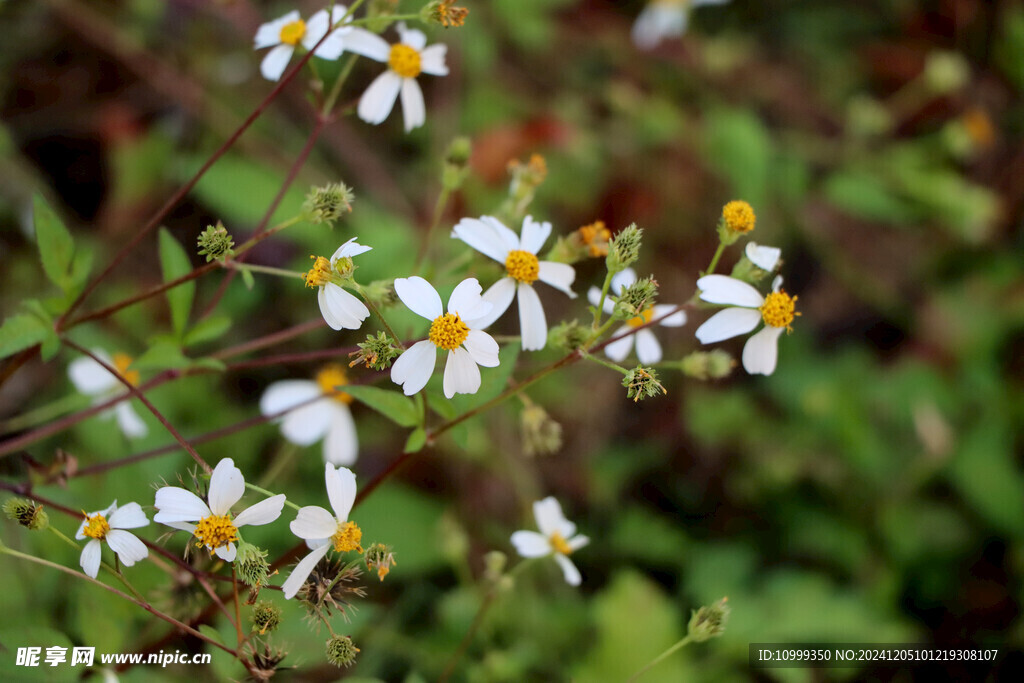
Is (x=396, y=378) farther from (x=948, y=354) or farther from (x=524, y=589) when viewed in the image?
(x=948, y=354)

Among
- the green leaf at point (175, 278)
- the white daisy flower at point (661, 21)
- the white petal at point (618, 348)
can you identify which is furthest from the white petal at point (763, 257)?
the white daisy flower at point (661, 21)

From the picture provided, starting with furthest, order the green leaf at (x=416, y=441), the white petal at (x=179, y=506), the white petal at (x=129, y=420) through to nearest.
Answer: the white petal at (x=129, y=420) < the green leaf at (x=416, y=441) < the white petal at (x=179, y=506)

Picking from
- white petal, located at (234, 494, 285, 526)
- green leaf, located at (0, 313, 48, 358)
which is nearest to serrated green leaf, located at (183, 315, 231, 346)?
green leaf, located at (0, 313, 48, 358)

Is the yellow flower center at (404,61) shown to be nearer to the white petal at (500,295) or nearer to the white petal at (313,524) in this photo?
the white petal at (500,295)

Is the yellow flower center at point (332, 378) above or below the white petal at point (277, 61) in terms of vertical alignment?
below

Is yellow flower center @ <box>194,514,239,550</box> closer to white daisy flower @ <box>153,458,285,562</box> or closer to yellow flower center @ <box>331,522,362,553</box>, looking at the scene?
white daisy flower @ <box>153,458,285,562</box>

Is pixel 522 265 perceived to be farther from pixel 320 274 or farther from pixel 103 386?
pixel 103 386

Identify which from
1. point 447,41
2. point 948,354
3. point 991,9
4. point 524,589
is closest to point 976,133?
point 991,9
